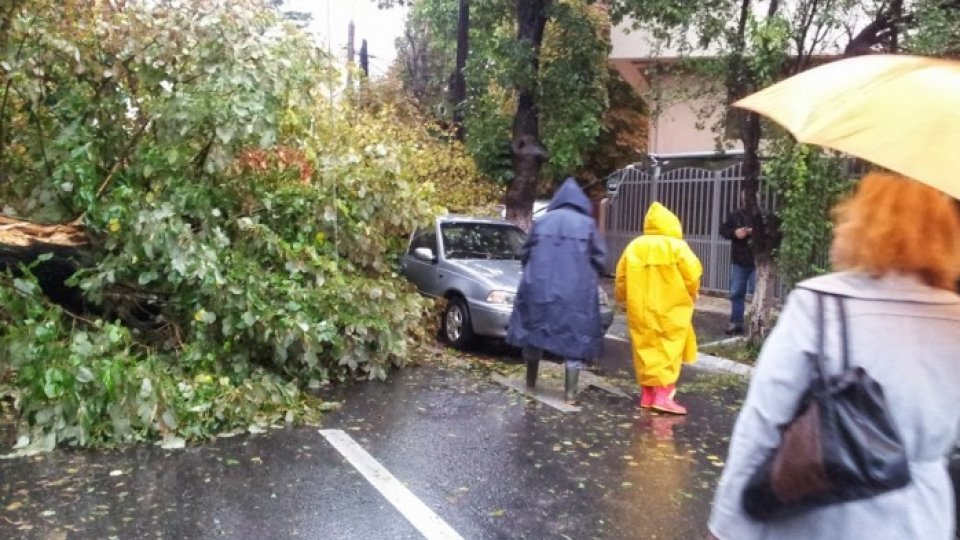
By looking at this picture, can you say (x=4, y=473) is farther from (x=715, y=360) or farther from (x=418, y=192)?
(x=715, y=360)

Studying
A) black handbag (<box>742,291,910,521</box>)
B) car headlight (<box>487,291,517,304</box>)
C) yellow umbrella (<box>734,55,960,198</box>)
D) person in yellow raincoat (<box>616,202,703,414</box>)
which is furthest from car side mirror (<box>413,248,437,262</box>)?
black handbag (<box>742,291,910,521</box>)

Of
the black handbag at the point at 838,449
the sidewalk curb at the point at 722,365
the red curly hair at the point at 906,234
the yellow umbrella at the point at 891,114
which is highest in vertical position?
the yellow umbrella at the point at 891,114

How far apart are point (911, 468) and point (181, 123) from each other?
673cm

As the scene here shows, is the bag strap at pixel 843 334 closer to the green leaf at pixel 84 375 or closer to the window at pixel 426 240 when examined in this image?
the green leaf at pixel 84 375

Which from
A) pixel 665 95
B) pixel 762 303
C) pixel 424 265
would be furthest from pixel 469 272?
pixel 665 95

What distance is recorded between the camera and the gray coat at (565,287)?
7555 mm

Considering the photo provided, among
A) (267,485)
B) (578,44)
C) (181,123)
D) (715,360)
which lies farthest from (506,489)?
(578,44)

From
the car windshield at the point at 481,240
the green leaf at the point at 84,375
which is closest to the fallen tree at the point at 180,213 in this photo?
the green leaf at the point at 84,375

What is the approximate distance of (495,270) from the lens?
10.7 m

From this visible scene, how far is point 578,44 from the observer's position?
1415 centimetres

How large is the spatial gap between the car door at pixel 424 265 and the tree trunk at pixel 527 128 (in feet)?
9.89

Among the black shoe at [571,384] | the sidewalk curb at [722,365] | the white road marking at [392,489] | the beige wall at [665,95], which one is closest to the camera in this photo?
the white road marking at [392,489]

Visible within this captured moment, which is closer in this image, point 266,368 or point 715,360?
point 266,368

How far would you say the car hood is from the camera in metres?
10.3
